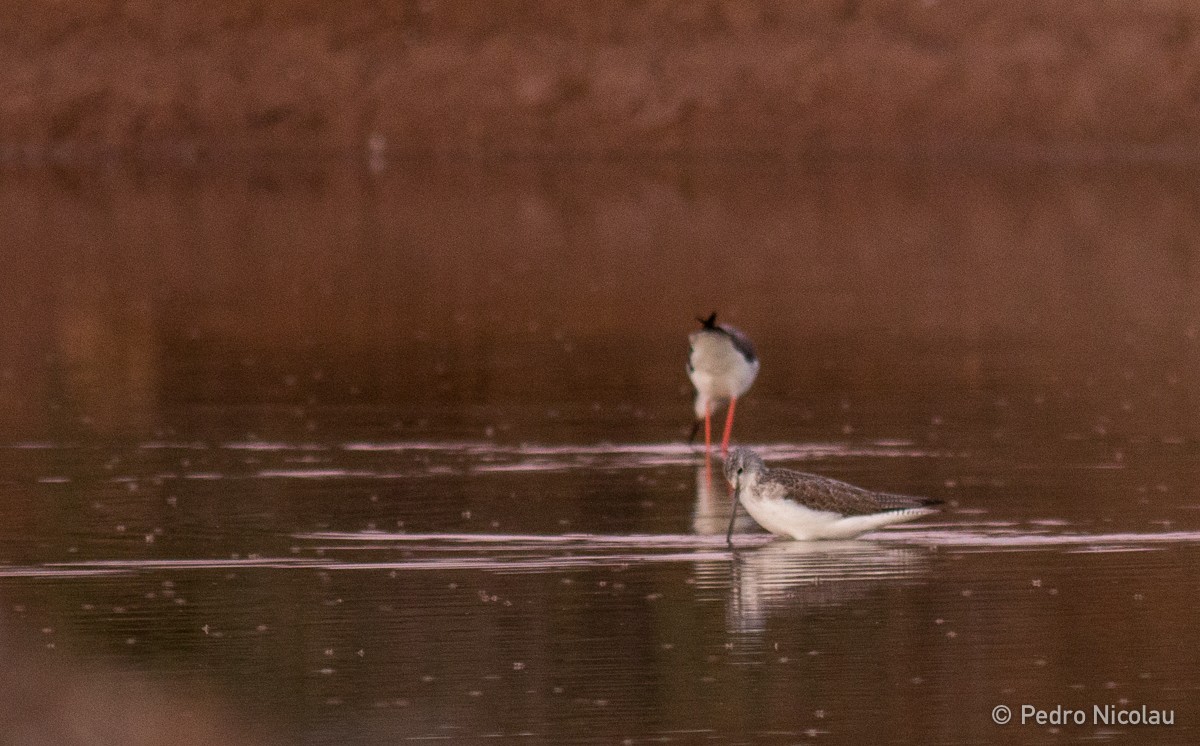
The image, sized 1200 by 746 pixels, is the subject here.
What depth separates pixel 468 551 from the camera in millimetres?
11930

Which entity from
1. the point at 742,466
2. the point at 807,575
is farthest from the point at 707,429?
the point at 807,575

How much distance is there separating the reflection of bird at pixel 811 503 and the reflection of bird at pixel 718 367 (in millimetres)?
3154

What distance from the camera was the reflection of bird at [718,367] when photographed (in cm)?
1508

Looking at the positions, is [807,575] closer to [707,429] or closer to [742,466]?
[742,466]

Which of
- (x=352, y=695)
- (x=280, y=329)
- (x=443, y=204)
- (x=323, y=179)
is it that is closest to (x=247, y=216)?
(x=443, y=204)

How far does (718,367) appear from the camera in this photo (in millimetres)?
15086

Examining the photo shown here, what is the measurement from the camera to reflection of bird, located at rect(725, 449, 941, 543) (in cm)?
1172

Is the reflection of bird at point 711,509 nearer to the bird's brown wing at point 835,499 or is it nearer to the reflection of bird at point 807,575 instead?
the reflection of bird at point 807,575

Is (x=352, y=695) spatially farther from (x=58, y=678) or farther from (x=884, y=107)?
(x=884, y=107)

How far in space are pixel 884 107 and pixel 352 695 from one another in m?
42.2

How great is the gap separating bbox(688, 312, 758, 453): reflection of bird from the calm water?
415 millimetres

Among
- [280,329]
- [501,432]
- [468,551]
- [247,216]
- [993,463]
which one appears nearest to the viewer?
[468,551]

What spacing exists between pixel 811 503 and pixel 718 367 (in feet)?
11.1

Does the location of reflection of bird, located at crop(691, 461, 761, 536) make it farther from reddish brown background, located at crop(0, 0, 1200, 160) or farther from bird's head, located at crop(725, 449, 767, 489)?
reddish brown background, located at crop(0, 0, 1200, 160)
